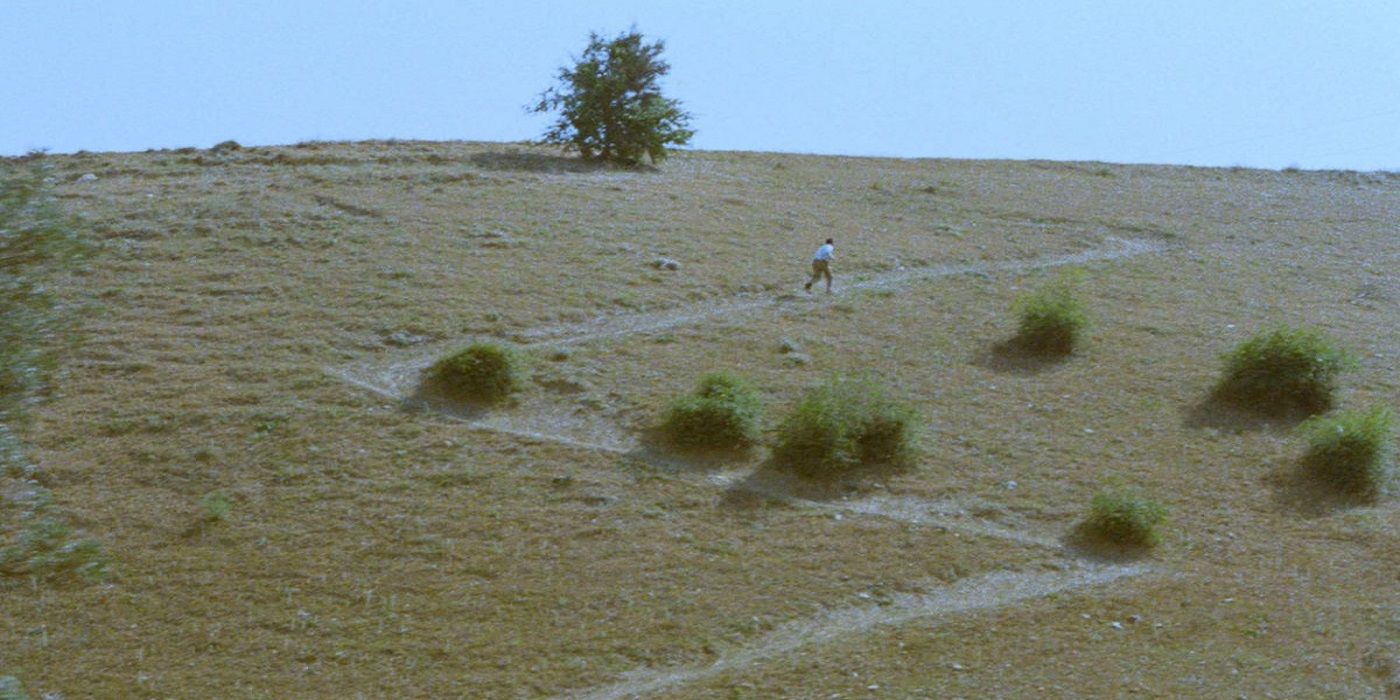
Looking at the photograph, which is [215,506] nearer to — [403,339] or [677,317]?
[403,339]

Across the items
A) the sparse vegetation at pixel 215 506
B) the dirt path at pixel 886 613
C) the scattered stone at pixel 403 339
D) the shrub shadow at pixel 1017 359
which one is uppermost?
the scattered stone at pixel 403 339

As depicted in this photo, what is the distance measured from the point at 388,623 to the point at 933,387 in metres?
8.39

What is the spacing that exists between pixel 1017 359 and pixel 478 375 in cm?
753

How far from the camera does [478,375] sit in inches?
654

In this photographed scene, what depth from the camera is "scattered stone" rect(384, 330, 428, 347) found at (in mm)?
18102

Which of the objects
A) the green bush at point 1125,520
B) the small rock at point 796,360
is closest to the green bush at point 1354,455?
the green bush at point 1125,520

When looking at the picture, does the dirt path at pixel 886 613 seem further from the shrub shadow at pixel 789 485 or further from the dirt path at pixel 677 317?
the dirt path at pixel 677 317

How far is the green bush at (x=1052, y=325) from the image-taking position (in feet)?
63.5

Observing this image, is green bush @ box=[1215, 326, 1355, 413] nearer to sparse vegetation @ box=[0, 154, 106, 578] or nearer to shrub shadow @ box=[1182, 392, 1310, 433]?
shrub shadow @ box=[1182, 392, 1310, 433]

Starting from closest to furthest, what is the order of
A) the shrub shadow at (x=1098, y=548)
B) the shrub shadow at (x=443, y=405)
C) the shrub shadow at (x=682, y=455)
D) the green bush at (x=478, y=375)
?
the shrub shadow at (x=1098, y=548)
the shrub shadow at (x=682, y=455)
the shrub shadow at (x=443, y=405)
the green bush at (x=478, y=375)

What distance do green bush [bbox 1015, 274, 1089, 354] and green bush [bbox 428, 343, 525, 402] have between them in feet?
24.0

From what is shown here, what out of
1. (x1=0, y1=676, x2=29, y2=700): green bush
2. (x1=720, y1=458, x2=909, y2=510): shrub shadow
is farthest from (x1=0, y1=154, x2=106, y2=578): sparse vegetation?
(x1=720, y1=458, x2=909, y2=510): shrub shadow

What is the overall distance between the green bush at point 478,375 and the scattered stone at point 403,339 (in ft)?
4.48

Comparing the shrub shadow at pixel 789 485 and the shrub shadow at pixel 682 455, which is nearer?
the shrub shadow at pixel 789 485
